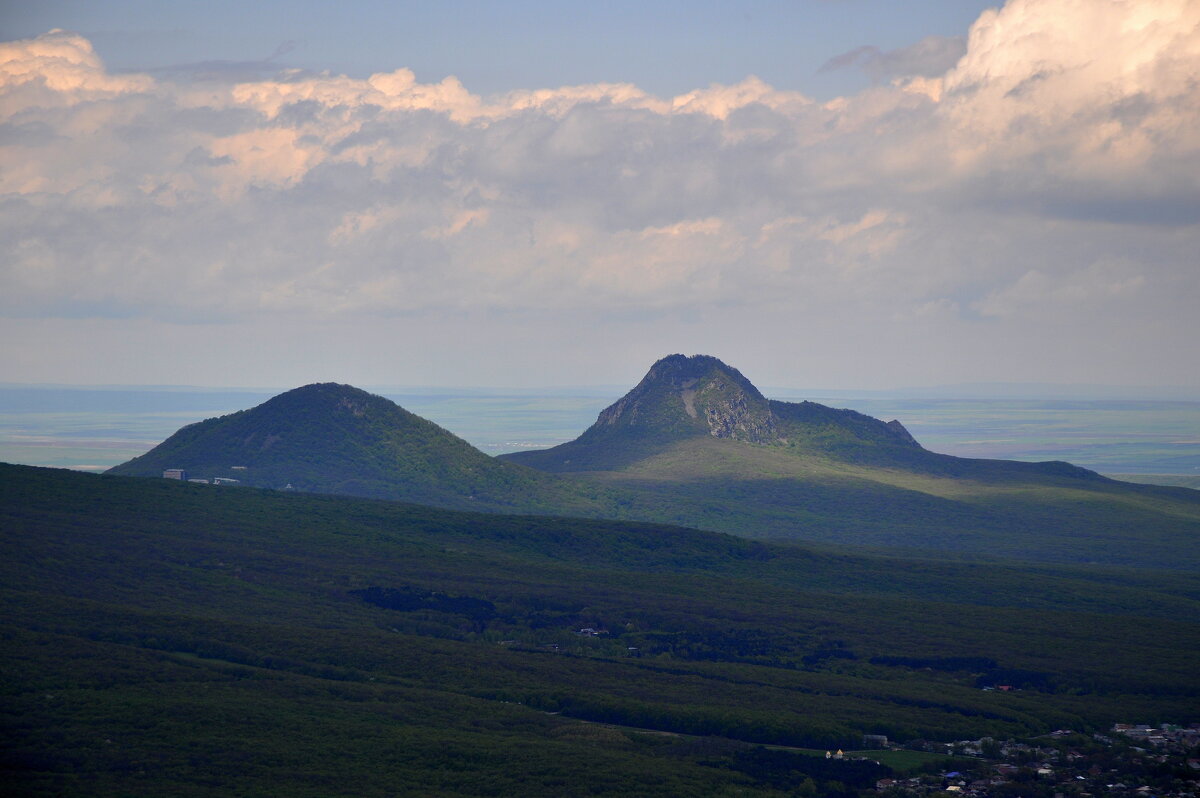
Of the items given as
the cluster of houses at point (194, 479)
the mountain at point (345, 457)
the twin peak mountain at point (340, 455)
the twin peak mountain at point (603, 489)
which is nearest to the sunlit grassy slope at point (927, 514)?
the twin peak mountain at point (603, 489)

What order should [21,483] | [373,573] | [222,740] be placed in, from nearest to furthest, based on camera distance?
[222,740] < [373,573] < [21,483]

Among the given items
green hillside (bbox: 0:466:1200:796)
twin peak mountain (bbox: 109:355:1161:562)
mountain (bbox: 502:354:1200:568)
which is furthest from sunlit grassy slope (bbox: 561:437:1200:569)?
green hillside (bbox: 0:466:1200:796)

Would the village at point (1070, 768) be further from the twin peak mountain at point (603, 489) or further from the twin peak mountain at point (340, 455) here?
the twin peak mountain at point (340, 455)

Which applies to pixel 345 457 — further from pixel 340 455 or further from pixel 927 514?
pixel 927 514

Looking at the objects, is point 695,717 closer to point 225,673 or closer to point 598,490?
point 225,673

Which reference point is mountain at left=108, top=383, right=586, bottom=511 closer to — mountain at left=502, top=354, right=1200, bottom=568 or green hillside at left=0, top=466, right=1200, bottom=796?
mountain at left=502, top=354, right=1200, bottom=568

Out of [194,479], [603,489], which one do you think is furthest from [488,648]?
[603,489]

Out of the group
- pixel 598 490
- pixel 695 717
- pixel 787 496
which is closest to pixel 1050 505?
pixel 787 496
